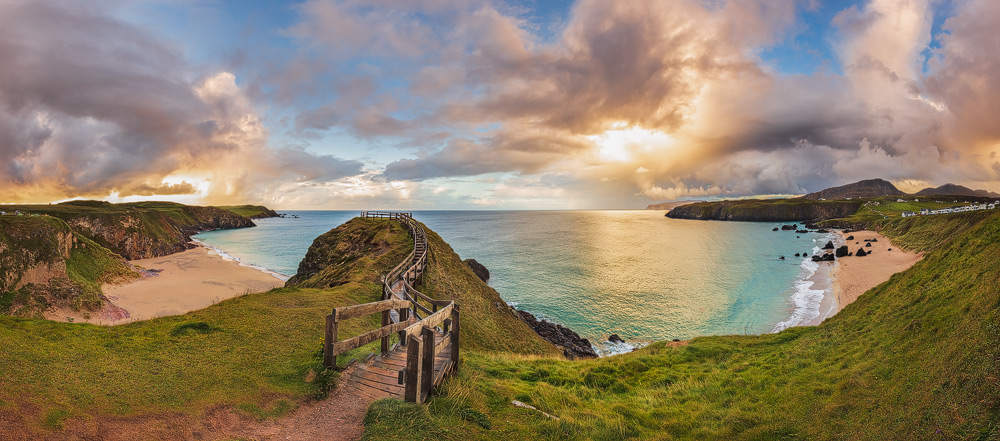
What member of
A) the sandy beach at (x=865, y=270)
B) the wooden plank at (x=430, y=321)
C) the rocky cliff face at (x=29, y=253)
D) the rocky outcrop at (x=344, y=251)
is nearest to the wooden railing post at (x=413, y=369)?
the wooden plank at (x=430, y=321)

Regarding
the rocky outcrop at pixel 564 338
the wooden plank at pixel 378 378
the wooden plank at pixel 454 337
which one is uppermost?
the wooden plank at pixel 454 337

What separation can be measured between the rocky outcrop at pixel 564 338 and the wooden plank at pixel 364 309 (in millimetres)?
18961

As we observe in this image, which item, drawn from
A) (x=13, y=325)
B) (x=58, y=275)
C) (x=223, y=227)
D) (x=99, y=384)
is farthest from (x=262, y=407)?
(x=223, y=227)

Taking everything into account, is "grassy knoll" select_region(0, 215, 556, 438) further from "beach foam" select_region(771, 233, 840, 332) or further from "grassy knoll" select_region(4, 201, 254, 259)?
"grassy knoll" select_region(4, 201, 254, 259)

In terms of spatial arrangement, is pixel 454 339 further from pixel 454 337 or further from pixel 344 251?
pixel 344 251

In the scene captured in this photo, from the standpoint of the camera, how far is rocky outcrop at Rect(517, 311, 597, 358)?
27422mm

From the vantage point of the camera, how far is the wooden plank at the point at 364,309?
9062 mm

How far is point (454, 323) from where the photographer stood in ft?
32.3

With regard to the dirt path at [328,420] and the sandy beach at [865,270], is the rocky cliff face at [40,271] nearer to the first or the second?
the dirt path at [328,420]

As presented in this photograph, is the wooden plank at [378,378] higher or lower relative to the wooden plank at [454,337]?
lower

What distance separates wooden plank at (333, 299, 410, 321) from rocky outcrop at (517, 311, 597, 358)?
18961 mm

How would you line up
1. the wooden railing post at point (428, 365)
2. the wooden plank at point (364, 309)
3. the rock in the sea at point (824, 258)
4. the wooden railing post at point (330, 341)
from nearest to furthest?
the wooden railing post at point (428, 365) → the wooden railing post at point (330, 341) → the wooden plank at point (364, 309) → the rock in the sea at point (824, 258)

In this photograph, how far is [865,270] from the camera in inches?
1930

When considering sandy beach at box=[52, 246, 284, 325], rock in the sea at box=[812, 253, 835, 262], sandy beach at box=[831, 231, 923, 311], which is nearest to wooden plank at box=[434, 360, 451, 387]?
sandy beach at box=[52, 246, 284, 325]
